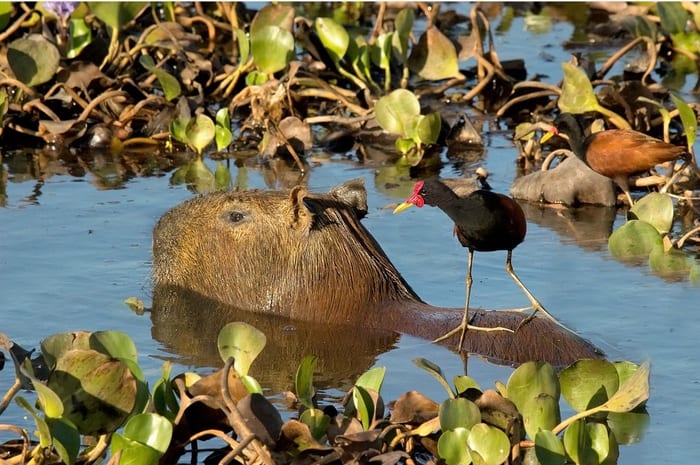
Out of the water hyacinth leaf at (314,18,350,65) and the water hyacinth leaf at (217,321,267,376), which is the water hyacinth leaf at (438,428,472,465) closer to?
the water hyacinth leaf at (217,321,267,376)

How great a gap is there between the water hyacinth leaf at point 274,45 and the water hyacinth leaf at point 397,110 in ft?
2.37

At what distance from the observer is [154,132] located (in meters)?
9.57

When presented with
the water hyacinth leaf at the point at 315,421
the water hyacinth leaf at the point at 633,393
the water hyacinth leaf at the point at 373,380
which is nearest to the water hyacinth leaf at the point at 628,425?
the water hyacinth leaf at the point at 633,393

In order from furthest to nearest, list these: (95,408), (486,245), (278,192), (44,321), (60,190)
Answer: (60,190)
(278,192)
(44,321)
(486,245)
(95,408)

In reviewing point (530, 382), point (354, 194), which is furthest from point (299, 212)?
point (530, 382)

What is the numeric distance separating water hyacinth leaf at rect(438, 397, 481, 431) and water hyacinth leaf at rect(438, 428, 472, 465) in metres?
0.02

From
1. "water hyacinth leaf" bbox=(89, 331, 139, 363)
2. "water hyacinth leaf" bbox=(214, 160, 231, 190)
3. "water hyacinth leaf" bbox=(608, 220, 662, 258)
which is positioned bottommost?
"water hyacinth leaf" bbox=(214, 160, 231, 190)

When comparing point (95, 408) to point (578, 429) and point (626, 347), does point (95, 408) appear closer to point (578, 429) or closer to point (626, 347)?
point (578, 429)

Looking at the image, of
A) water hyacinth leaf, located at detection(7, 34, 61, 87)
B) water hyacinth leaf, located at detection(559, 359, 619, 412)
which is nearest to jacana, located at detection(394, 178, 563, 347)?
water hyacinth leaf, located at detection(559, 359, 619, 412)

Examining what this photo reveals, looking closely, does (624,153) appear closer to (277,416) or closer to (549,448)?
(549,448)

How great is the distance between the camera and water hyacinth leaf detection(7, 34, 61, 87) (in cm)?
916

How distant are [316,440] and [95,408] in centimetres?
68

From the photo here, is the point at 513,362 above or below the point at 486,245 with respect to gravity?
below

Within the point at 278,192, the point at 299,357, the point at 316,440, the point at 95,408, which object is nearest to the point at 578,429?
the point at 316,440
